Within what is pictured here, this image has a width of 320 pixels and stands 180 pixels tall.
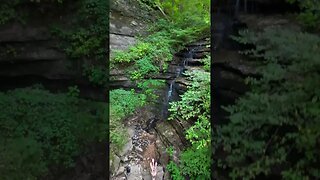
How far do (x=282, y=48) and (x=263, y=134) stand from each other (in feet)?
1.92

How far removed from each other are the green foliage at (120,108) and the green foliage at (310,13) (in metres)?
3.22

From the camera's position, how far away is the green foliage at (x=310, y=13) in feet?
6.90

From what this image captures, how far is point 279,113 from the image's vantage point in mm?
2170

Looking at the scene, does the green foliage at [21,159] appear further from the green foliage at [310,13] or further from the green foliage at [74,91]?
the green foliage at [310,13]

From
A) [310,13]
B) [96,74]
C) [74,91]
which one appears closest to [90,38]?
[96,74]

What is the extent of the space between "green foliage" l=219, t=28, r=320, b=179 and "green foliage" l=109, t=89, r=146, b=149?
2.51m

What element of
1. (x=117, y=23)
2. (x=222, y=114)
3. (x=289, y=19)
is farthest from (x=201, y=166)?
(x=117, y=23)

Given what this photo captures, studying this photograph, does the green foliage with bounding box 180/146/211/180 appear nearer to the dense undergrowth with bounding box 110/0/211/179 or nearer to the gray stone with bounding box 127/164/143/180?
the dense undergrowth with bounding box 110/0/211/179

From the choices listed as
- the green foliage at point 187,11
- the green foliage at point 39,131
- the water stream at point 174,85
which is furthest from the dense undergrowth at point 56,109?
the green foliage at point 187,11

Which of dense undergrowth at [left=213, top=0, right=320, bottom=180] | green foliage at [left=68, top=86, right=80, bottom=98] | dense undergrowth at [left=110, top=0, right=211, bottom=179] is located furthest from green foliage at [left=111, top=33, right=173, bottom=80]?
dense undergrowth at [left=213, top=0, right=320, bottom=180]

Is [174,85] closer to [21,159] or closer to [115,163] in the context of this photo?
[115,163]

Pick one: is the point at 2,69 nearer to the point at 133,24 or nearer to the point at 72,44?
the point at 72,44

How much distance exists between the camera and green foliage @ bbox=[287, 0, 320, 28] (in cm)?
210

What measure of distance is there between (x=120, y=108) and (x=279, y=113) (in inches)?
143
